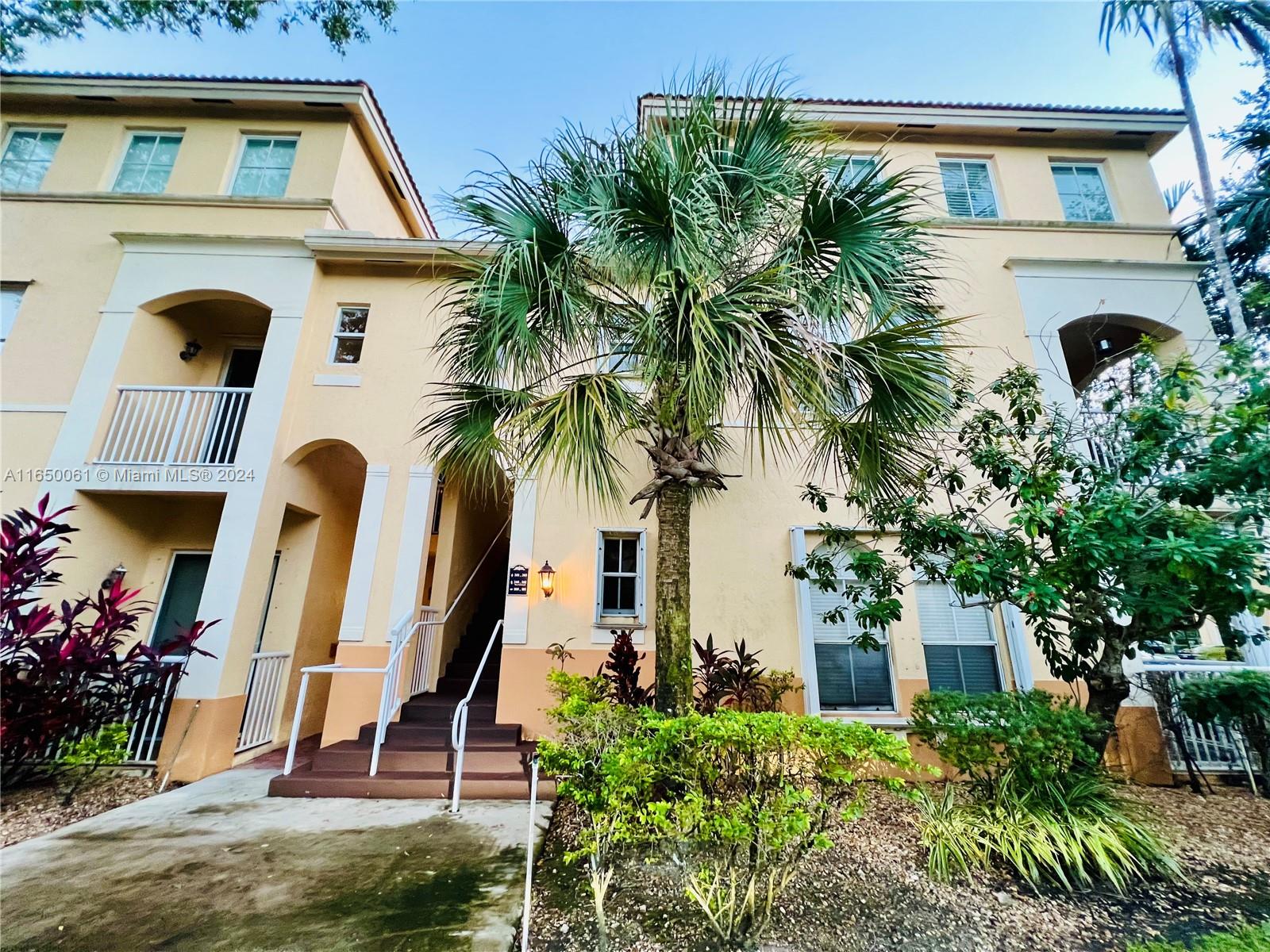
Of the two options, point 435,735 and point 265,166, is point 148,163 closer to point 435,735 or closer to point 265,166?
Result: point 265,166

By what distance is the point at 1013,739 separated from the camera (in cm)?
418

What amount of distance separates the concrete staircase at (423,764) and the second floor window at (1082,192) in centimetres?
1211

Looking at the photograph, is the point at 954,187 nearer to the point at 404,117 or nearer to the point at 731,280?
the point at 731,280

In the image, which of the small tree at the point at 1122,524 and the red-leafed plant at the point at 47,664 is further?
the red-leafed plant at the point at 47,664

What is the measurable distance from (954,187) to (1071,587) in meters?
7.89

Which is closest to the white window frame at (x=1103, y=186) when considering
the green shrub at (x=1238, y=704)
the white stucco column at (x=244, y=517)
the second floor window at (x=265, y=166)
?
the green shrub at (x=1238, y=704)

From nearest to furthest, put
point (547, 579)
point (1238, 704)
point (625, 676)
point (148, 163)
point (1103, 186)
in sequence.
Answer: point (1238, 704) < point (625, 676) < point (547, 579) < point (148, 163) < point (1103, 186)

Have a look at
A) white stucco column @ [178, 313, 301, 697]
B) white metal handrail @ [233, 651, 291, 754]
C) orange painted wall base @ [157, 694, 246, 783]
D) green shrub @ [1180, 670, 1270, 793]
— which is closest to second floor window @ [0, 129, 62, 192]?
white stucco column @ [178, 313, 301, 697]

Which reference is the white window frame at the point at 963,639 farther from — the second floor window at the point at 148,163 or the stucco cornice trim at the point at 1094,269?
the second floor window at the point at 148,163

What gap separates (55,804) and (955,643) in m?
10.3

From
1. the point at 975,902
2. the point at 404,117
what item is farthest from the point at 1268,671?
the point at 404,117

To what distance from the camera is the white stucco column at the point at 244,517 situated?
243 inches

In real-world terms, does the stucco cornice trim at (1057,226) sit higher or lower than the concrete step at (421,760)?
higher

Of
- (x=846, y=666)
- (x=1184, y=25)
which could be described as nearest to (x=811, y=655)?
(x=846, y=666)
